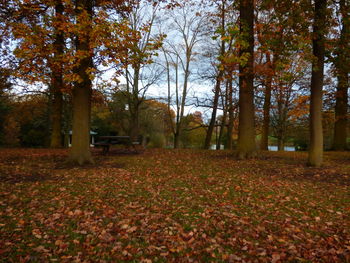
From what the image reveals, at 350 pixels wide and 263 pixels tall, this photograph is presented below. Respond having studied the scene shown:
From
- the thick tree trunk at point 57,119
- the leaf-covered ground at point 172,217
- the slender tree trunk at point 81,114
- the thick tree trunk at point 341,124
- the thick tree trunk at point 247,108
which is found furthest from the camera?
the thick tree trunk at point 341,124

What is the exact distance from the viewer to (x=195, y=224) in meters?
4.37

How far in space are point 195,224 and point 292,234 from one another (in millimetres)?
1613

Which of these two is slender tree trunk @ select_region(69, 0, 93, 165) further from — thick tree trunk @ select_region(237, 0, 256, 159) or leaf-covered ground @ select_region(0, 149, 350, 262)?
thick tree trunk @ select_region(237, 0, 256, 159)

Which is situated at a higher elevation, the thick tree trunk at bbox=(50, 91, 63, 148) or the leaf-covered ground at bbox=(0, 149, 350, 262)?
the thick tree trunk at bbox=(50, 91, 63, 148)

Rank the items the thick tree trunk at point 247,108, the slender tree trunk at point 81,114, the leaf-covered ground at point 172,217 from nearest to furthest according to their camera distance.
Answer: the leaf-covered ground at point 172,217 → the slender tree trunk at point 81,114 → the thick tree trunk at point 247,108

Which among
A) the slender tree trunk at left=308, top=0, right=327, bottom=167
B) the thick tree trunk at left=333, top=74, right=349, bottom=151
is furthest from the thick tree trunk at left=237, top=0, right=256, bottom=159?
the thick tree trunk at left=333, top=74, right=349, bottom=151

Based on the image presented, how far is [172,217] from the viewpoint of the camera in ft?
15.3

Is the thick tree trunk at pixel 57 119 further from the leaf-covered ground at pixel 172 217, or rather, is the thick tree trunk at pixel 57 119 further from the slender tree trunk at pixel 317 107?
the slender tree trunk at pixel 317 107

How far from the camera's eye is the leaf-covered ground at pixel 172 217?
351 cm

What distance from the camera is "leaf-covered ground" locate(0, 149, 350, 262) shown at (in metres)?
3.51

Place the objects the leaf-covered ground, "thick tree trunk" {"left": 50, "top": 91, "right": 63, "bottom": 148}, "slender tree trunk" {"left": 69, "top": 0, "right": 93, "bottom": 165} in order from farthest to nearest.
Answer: "thick tree trunk" {"left": 50, "top": 91, "right": 63, "bottom": 148}
"slender tree trunk" {"left": 69, "top": 0, "right": 93, "bottom": 165}
the leaf-covered ground

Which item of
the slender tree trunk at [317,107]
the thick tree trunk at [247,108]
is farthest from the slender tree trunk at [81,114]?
the slender tree trunk at [317,107]

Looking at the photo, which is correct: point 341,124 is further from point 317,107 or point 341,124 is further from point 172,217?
point 172,217

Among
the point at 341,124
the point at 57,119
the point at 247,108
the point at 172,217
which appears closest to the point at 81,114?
the point at 172,217
